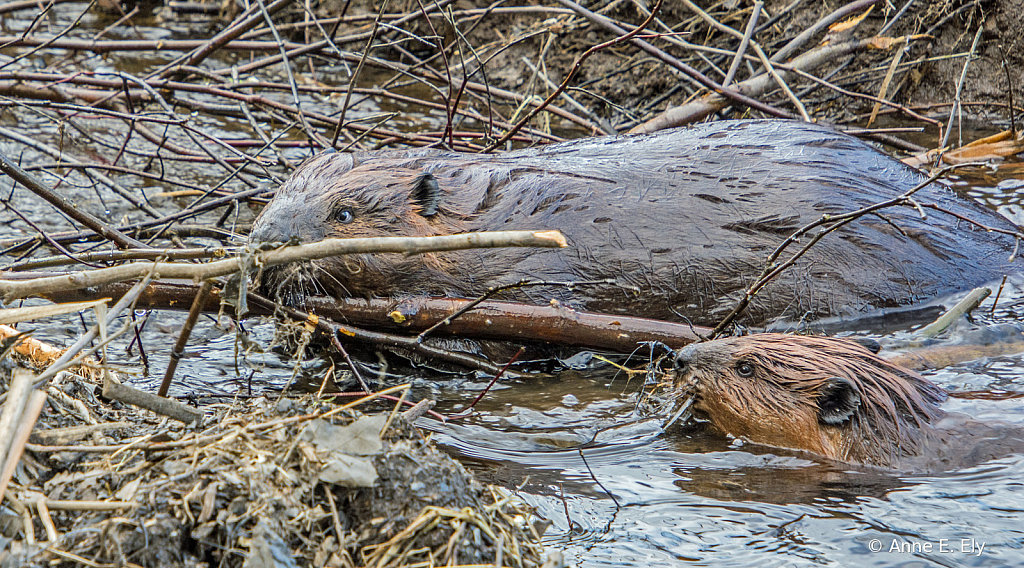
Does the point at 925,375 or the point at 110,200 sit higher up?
the point at 925,375

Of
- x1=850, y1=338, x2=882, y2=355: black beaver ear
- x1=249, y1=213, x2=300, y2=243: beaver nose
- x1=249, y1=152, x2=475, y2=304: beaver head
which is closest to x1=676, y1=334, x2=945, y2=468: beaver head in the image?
x1=850, y1=338, x2=882, y2=355: black beaver ear

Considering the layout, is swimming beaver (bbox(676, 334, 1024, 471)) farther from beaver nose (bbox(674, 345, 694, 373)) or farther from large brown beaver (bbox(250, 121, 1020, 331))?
large brown beaver (bbox(250, 121, 1020, 331))

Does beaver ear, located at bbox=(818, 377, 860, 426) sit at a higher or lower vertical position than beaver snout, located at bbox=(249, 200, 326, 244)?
lower

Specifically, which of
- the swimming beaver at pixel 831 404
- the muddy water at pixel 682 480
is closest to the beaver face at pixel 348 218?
the muddy water at pixel 682 480

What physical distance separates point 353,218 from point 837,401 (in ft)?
6.76

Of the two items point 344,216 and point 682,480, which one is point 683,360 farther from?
point 344,216

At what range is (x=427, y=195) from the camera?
4004 millimetres

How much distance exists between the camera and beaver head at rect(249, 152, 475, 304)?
381cm

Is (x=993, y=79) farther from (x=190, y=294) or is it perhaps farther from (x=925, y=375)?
(x=190, y=294)

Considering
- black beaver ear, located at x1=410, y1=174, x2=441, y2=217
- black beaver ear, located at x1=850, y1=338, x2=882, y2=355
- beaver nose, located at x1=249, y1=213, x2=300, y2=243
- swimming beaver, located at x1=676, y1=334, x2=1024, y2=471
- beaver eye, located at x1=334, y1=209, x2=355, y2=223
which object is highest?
black beaver ear, located at x1=410, y1=174, x2=441, y2=217

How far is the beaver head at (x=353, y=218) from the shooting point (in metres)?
3.81

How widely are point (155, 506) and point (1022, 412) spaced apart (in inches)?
115

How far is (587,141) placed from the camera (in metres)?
4.55

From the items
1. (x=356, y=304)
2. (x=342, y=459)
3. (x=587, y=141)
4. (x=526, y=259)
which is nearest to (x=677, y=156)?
(x=587, y=141)
